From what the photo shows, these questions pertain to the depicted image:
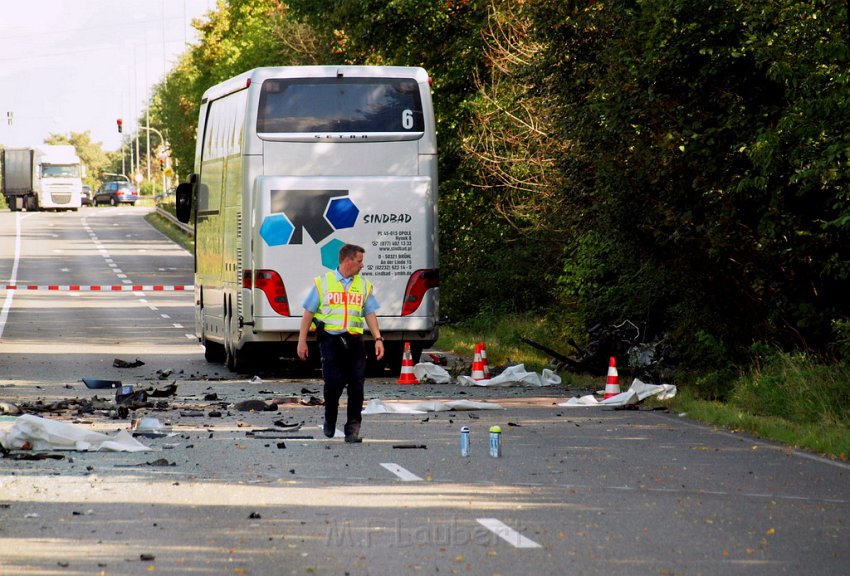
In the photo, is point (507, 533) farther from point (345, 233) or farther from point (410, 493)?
point (345, 233)

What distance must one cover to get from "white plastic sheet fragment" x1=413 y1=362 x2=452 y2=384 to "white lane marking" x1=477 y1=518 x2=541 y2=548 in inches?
417

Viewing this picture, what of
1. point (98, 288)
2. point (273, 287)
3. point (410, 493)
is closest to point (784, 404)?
point (410, 493)

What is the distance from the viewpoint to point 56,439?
12648mm

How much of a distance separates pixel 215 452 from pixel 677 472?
12.1 feet

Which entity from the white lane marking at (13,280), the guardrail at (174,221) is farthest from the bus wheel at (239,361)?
the guardrail at (174,221)

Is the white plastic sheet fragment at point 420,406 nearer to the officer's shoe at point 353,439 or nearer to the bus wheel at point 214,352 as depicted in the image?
the officer's shoe at point 353,439

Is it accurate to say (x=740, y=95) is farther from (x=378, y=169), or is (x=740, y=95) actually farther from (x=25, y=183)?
(x=25, y=183)

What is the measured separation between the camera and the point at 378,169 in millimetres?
19984

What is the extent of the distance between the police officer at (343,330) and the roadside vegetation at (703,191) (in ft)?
11.9

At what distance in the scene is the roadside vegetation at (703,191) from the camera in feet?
48.2

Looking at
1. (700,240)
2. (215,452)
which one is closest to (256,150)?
(700,240)

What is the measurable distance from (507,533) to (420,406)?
24.2 ft

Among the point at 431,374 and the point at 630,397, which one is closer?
the point at 630,397

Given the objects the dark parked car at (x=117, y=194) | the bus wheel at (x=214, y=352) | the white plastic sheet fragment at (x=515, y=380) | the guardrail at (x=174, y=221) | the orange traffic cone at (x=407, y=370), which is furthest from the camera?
the dark parked car at (x=117, y=194)
